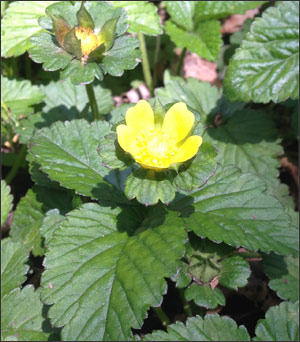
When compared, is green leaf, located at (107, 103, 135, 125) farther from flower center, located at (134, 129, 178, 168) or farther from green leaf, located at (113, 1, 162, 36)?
flower center, located at (134, 129, 178, 168)

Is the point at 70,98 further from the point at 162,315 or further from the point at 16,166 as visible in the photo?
the point at 162,315

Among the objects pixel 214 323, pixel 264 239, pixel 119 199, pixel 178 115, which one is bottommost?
pixel 214 323

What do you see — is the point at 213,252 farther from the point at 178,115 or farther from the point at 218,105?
the point at 218,105

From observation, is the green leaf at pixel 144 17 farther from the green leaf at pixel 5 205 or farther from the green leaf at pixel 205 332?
the green leaf at pixel 205 332

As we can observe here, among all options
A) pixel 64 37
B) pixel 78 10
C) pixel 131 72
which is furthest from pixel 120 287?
pixel 131 72

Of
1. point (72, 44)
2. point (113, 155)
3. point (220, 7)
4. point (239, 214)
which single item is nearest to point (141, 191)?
point (113, 155)

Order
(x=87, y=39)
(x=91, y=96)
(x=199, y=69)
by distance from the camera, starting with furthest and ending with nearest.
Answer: (x=199, y=69)
(x=91, y=96)
(x=87, y=39)

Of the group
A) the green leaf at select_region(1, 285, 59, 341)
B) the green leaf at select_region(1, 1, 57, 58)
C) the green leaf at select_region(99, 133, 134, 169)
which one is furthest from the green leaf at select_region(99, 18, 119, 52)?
the green leaf at select_region(1, 285, 59, 341)
